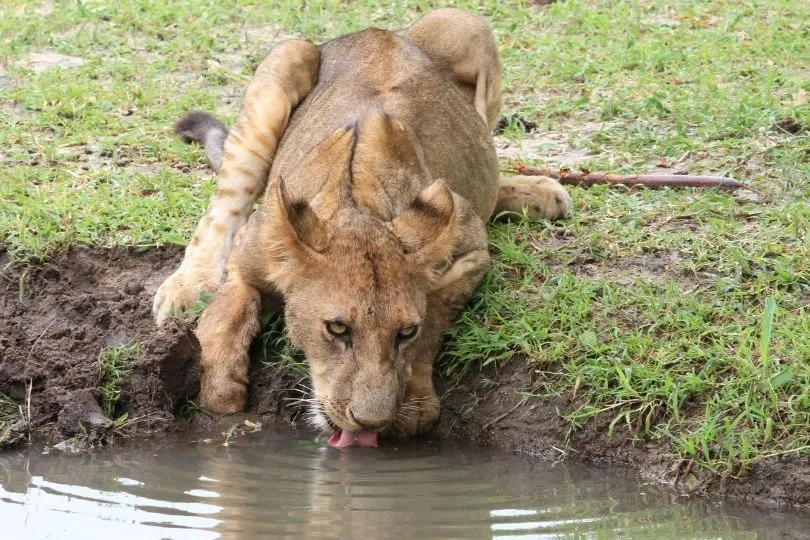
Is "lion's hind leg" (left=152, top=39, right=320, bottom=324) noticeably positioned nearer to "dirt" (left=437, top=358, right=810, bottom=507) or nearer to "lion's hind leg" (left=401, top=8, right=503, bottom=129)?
"lion's hind leg" (left=401, top=8, right=503, bottom=129)

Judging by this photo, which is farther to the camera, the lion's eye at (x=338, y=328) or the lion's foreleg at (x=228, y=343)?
the lion's foreleg at (x=228, y=343)

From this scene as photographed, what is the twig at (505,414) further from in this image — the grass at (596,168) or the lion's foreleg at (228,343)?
the lion's foreleg at (228,343)

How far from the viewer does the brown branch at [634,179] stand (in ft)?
22.0

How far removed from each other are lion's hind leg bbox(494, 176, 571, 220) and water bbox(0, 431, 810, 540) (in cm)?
168

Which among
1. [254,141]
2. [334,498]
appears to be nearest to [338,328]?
[334,498]

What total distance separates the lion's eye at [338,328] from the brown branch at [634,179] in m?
2.45

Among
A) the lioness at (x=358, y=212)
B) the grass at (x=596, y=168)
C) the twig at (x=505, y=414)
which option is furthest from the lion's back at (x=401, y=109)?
the twig at (x=505, y=414)

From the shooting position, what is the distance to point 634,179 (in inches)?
271

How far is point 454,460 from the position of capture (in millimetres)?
5070

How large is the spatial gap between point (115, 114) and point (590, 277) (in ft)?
11.4

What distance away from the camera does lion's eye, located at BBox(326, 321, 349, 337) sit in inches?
193

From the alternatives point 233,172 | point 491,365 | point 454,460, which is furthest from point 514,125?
point 454,460

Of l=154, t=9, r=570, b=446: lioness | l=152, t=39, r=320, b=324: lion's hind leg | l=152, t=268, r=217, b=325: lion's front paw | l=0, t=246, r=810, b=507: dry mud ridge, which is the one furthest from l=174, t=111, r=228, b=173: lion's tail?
l=0, t=246, r=810, b=507: dry mud ridge

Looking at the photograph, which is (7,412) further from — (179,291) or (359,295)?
(359,295)
